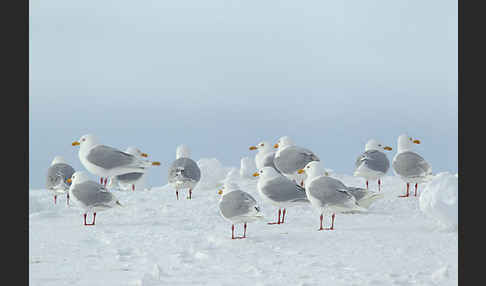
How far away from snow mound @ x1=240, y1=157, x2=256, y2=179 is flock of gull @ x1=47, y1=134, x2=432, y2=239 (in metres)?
2.81

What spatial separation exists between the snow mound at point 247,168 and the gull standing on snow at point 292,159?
4326 mm

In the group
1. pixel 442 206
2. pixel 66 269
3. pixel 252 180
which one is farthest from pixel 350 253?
pixel 252 180

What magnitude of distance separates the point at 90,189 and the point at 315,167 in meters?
4.69

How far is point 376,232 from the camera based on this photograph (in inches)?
380

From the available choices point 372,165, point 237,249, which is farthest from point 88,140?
point 372,165

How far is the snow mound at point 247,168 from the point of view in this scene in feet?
60.0

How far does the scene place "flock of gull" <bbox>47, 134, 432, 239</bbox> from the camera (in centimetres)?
977

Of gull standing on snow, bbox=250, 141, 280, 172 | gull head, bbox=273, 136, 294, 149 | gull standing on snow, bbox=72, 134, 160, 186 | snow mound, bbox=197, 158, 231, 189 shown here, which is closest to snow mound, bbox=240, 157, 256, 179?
snow mound, bbox=197, 158, 231, 189

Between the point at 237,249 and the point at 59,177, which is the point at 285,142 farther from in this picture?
the point at 237,249

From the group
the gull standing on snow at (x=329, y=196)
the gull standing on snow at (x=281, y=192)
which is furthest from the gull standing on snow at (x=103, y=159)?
the gull standing on snow at (x=329, y=196)

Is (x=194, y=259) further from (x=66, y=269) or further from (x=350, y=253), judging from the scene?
(x=350, y=253)

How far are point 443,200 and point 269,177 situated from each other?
326 cm

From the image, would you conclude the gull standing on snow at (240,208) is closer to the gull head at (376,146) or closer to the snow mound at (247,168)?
the gull head at (376,146)

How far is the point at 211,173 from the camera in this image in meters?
17.7
